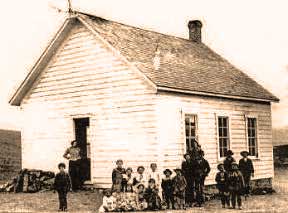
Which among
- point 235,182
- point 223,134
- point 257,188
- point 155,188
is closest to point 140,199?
point 155,188

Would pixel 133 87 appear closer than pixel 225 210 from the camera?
No

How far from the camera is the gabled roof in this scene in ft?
55.8

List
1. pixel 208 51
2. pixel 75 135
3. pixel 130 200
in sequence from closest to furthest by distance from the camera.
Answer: pixel 130 200, pixel 75 135, pixel 208 51

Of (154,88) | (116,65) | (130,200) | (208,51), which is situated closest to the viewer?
(130,200)

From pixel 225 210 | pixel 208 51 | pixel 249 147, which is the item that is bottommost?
pixel 225 210

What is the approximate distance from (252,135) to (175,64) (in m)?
4.62

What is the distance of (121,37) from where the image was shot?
60.6 feet

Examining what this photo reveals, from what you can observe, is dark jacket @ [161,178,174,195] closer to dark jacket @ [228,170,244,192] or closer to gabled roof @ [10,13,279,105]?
dark jacket @ [228,170,244,192]

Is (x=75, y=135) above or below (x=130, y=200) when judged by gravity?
above

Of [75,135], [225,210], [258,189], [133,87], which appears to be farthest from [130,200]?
[258,189]

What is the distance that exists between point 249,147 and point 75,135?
21.8 ft

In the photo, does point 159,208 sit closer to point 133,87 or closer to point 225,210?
point 225,210

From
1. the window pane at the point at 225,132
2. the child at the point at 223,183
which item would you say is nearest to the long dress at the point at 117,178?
the child at the point at 223,183

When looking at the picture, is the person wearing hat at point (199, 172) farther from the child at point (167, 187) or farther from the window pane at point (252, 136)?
the window pane at point (252, 136)
